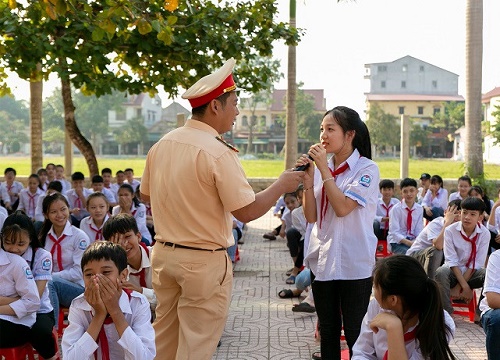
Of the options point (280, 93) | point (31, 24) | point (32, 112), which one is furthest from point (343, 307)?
point (280, 93)

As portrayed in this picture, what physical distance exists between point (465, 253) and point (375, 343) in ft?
11.4

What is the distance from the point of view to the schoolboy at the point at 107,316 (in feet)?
9.66

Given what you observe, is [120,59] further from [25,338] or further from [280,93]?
[280,93]

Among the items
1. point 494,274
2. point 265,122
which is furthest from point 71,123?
point 265,122

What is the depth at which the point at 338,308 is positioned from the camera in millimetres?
3939

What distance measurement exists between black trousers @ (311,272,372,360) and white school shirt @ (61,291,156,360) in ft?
3.81

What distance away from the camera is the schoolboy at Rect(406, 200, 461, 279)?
650cm

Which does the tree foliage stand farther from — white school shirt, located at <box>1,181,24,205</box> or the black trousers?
the black trousers

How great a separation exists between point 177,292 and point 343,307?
1028 mm

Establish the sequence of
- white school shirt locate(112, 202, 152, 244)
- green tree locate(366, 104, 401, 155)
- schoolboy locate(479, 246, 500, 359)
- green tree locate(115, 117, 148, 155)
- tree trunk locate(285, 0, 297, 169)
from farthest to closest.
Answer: green tree locate(115, 117, 148, 155) < green tree locate(366, 104, 401, 155) < tree trunk locate(285, 0, 297, 169) < white school shirt locate(112, 202, 152, 244) < schoolboy locate(479, 246, 500, 359)

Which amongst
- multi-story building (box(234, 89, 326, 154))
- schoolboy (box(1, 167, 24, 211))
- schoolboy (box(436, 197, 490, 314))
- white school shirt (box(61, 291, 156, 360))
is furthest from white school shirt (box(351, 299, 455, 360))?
multi-story building (box(234, 89, 326, 154))

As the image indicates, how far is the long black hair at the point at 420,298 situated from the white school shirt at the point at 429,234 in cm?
382

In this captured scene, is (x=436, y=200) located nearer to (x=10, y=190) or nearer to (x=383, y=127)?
(x=10, y=190)

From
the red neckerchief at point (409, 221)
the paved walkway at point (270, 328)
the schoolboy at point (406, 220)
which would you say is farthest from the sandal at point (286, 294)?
the red neckerchief at point (409, 221)
